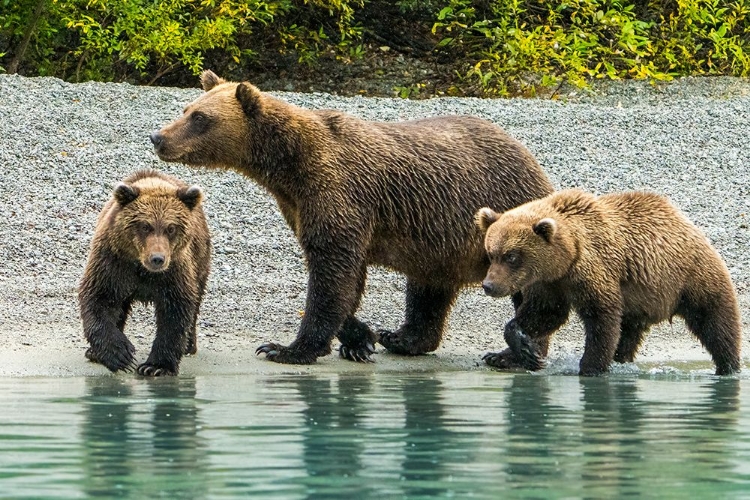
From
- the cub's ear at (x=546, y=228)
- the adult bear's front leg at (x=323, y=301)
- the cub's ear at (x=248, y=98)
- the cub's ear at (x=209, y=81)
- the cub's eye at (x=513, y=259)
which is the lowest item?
the adult bear's front leg at (x=323, y=301)

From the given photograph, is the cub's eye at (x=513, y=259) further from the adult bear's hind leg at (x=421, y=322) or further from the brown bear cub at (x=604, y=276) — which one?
the adult bear's hind leg at (x=421, y=322)

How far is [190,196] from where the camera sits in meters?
9.28

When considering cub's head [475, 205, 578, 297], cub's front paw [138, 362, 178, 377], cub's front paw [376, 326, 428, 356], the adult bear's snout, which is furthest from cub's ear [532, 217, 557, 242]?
the adult bear's snout

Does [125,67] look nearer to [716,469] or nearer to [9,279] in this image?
[9,279]

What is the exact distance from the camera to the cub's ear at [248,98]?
9891 millimetres

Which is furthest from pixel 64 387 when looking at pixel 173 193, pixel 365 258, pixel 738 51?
pixel 738 51

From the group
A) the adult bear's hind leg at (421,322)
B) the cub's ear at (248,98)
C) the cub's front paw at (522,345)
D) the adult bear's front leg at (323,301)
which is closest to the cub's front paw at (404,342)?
the adult bear's hind leg at (421,322)

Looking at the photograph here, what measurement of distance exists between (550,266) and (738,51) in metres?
10.6

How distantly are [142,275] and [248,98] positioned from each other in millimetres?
1456

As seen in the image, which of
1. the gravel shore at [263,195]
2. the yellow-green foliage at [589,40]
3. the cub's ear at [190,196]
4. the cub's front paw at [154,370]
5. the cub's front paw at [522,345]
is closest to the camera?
the cub's front paw at [154,370]

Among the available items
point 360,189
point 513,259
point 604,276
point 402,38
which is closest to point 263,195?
point 360,189

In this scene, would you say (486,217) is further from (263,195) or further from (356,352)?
(263,195)

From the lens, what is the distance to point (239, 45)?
19.8m

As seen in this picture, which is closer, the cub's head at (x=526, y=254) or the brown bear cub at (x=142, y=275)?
the brown bear cub at (x=142, y=275)
